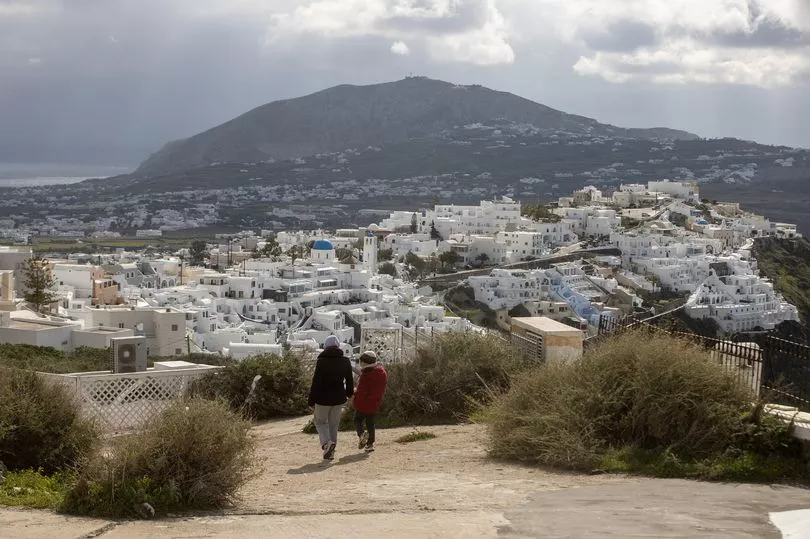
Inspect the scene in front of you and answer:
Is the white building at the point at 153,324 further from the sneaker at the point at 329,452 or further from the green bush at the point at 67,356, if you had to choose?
the sneaker at the point at 329,452

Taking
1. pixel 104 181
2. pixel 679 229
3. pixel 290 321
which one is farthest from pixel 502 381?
pixel 104 181

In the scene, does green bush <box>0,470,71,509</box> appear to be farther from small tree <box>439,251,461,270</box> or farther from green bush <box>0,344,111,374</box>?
small tree <box>439,251,461,270</box>

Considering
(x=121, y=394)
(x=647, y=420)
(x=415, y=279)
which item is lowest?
(x=415, y=279)

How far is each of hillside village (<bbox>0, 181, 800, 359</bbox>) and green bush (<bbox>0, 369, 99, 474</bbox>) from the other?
58.7ft

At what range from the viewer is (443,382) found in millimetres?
9125

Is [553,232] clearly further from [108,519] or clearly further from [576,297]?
[108,519]

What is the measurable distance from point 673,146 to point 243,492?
588ft

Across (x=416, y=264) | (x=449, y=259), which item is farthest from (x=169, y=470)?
(x=449, y=259)

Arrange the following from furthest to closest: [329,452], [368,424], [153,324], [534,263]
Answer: [534,263] → [153,324] → [368,424] → [329,452]

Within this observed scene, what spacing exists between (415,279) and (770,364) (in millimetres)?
49297

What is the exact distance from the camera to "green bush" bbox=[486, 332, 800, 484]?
21.1ft

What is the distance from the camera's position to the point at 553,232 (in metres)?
67.7

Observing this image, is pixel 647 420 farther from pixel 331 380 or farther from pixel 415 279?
pixel 415 279

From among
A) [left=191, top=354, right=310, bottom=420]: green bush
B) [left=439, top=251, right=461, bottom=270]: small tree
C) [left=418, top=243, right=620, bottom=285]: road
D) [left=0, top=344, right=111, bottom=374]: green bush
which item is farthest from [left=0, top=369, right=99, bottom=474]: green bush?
→ [left=439, top=251, right=461, bottom=270]: small tree
